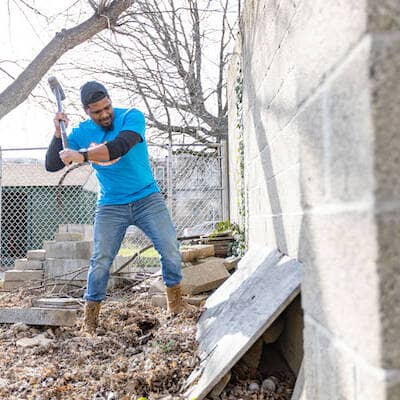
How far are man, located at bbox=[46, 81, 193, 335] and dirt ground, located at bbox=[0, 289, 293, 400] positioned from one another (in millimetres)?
272

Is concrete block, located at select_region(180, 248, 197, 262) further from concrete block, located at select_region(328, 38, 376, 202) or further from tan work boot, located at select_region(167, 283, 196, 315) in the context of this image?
concrete block, located at select_region(328, 38, 376, 202)

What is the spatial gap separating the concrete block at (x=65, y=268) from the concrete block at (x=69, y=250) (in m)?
0.07

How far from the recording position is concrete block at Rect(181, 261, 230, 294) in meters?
4.55

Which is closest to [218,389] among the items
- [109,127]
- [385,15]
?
[385,15]

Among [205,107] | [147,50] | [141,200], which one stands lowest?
[141,200]

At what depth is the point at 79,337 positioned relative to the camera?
146 inches

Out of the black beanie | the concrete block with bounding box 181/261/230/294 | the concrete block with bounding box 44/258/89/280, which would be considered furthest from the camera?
the concrete block with bounding box 44/258/89/280

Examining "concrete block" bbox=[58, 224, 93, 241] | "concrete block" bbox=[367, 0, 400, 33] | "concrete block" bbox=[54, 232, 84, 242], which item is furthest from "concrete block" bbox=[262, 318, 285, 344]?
"concrete block" bbox=[58, 224, 93, 241]

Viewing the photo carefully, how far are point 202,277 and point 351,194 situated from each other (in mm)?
3767

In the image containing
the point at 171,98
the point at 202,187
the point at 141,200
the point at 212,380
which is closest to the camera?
the point at 212,380

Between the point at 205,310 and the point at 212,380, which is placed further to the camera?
the point at 205,310

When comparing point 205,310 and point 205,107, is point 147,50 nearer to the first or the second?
point 205,107

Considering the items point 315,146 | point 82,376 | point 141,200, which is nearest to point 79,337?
point 82,376

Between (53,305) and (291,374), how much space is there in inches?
99.1
